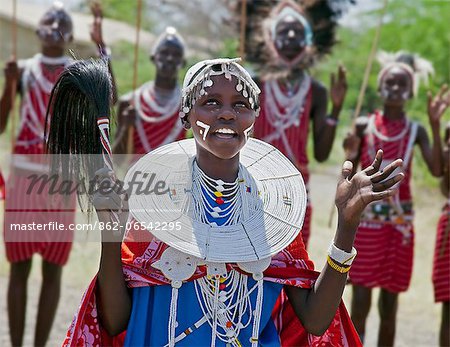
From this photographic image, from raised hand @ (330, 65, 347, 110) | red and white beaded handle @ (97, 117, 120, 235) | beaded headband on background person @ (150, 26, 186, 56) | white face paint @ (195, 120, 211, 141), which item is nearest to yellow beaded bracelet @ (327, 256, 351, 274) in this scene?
white face paint @ (195, 120, 211, 141)

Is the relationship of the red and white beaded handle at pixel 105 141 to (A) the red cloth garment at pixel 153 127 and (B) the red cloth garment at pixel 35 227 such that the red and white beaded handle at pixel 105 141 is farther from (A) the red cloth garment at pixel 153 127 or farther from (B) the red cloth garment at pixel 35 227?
(A) the red cloth garment at pixel 153 127

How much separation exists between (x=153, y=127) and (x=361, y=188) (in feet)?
11.4

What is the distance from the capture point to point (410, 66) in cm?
636

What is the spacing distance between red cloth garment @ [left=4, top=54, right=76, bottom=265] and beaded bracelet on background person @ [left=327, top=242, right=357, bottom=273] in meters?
2.93

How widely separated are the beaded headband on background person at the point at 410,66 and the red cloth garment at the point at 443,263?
969mm

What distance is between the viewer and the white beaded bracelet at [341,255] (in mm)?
2781

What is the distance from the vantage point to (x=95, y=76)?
2.82 meters

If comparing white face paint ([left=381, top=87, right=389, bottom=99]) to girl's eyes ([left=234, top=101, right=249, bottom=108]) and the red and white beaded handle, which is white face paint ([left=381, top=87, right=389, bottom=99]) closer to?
girl's eyes ([left=234, top=101, right=249, bottom=108])

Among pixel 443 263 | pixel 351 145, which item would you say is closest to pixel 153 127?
pixel 351 145

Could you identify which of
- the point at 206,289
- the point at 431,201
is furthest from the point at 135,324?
the point at 431,201

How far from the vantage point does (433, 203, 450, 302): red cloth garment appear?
5.72 m

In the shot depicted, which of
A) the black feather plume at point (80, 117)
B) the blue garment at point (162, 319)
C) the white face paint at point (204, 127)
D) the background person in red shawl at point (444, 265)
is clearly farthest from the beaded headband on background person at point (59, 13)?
the blue garment at point (162, 319)

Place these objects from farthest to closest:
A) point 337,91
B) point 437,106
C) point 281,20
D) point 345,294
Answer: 1. point 345,294
2. point 281,20
3. point 337,91
4. point 437,106

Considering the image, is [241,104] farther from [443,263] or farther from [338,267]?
[443,263]
